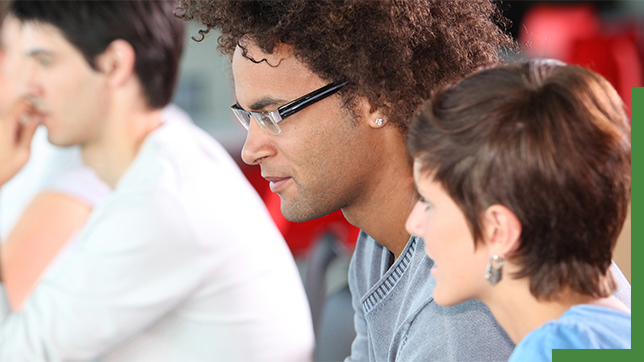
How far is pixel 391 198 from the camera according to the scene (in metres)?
0.88

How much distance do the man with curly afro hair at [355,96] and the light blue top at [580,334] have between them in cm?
27

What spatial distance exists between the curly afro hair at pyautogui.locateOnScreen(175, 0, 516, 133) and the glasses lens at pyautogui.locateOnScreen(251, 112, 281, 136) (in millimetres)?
91

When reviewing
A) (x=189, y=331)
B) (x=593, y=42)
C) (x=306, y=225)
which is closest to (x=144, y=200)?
(x=189, y=331)

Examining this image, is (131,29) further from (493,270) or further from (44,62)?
(493,270)

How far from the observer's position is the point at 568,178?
511 mm

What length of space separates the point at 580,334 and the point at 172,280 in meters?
0.80

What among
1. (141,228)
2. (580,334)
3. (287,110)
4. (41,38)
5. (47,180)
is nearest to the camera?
(580,334)

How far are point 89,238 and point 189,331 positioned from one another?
267 mm

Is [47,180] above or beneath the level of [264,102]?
beneath

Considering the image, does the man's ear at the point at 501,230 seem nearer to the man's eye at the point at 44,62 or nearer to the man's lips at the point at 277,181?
the man's lips at the point at 277,181

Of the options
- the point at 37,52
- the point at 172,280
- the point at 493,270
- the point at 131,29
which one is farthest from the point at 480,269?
the point at 37,52

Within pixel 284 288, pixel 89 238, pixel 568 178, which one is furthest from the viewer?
pixel 284 288

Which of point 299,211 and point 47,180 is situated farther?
point 47,180

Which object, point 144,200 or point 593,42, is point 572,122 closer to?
point 144,200
